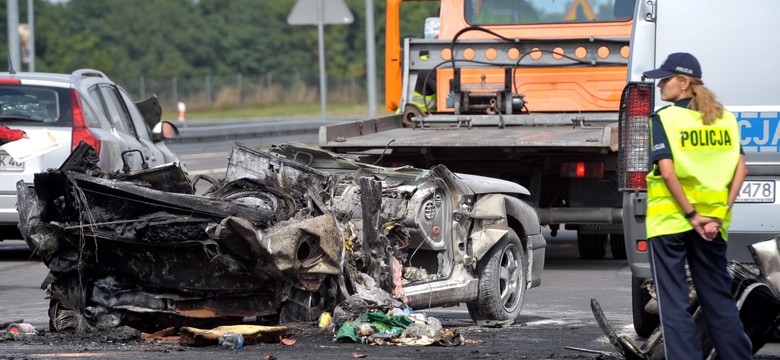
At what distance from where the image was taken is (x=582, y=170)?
1227cm

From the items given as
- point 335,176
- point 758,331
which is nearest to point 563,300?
point 335,176

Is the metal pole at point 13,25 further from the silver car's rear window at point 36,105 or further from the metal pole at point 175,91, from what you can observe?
the metal pole at point 175,91

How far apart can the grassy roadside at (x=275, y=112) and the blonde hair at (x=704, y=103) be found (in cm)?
4917

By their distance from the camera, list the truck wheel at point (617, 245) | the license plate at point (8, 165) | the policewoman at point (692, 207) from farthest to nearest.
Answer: the truck wheel at point (617, 245), the license plate at point (8, 165), the policewoman at point (692, 207)

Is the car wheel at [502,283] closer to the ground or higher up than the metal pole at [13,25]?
closer to the ground

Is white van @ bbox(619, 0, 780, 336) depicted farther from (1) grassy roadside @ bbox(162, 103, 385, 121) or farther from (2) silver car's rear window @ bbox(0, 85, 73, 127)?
(1) grassy roadside @ bbox(162, 103, 385, 121)

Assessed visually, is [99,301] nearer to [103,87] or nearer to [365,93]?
[103,87]

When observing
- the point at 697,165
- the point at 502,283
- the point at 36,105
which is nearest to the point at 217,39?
the point at 36,105

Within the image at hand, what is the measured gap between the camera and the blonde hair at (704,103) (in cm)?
630

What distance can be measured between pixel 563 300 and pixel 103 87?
205 inches

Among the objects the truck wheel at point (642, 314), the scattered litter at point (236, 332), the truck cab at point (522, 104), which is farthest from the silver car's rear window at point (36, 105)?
the truck wheel at point (642, 314)

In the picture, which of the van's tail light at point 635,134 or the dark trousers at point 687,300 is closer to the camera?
the dark trousers at point 687,300

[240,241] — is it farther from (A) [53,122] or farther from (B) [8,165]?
(B) [8,165]

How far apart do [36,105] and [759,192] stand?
7147 millimetres
